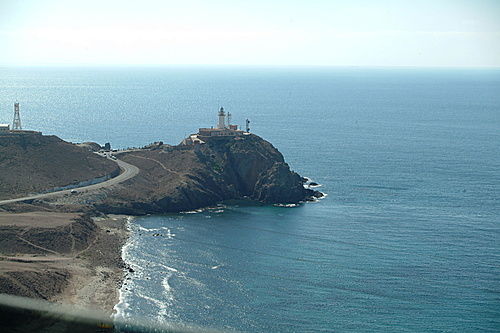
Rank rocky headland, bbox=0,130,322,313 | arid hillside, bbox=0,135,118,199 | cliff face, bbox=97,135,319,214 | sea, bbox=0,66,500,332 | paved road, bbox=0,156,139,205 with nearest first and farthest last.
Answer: sea, bbox=0,66,500,332 < rocky headland, bbox=0,130,322,313 < paved road, bbox=0,156,139,205 < arid hillside, bbox=0,135,118,199 < cliff face, bbox=97,135,319,214

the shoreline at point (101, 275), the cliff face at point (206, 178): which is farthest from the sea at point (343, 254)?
the cliff face at point (206, 178)

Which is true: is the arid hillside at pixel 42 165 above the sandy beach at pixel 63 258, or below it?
above

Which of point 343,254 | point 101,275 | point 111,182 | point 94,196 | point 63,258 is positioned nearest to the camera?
point 101,275

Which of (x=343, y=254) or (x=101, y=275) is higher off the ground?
(x=343, y=254)

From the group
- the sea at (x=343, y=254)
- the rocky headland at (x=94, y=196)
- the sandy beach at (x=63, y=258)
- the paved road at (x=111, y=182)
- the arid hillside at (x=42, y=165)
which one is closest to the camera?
the sea at (x=343, y=254)

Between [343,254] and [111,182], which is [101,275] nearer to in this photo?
[343,254]

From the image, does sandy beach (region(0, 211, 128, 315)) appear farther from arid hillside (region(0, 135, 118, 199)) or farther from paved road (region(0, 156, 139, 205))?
arid hillside (region(0, 135, 118, 199))

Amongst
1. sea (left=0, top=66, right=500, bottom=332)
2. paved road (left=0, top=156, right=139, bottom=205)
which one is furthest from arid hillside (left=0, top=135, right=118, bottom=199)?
sea (left=0, top=66, right=500, bottom=332)

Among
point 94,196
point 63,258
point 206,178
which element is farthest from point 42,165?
point 63,258

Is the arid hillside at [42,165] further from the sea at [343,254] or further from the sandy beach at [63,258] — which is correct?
the sea at [343,254]
